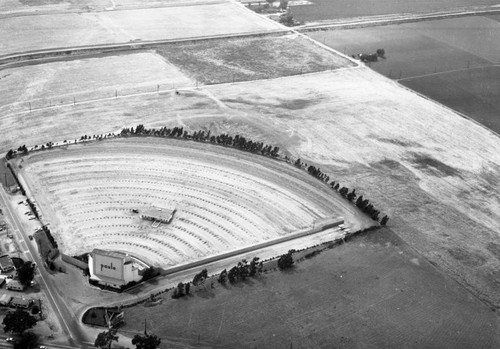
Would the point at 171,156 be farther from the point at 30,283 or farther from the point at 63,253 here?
the point at 30,283

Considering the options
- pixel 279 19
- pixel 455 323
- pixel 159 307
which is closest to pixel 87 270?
pixel 159 307

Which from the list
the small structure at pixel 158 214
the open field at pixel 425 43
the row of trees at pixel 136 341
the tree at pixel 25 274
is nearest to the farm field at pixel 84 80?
the small structure at pixel 158 214

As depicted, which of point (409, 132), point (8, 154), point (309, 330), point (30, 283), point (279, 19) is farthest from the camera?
point (279, 19)

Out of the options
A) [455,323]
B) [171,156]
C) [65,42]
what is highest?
[65,42]

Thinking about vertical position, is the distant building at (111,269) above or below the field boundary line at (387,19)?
below

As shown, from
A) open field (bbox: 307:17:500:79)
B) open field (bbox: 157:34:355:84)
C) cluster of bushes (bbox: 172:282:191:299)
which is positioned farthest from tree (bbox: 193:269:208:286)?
open field (bbox: 307:17:500:79)

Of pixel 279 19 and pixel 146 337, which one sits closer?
pixel 146 337

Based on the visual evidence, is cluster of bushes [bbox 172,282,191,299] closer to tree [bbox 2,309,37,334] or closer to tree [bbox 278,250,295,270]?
tree [bbox 278,250,295,270]

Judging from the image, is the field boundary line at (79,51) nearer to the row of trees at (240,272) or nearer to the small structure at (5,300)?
the small structure at (5,300)
